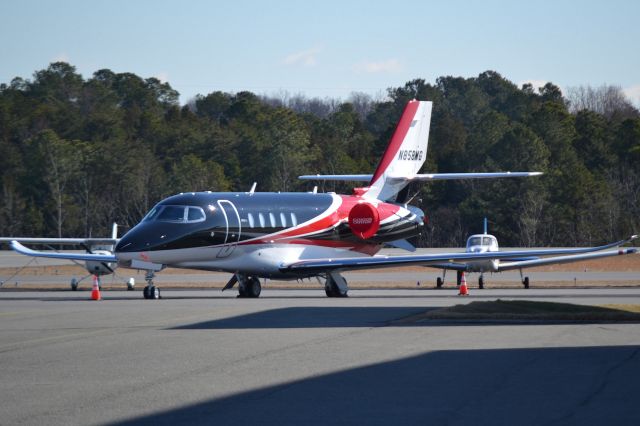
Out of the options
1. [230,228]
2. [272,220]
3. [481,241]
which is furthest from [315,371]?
[481,241]

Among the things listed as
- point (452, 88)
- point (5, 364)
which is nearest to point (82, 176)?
point (5, 364)

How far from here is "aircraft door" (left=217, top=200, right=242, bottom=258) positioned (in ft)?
103

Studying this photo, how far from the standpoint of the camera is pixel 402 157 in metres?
36.3

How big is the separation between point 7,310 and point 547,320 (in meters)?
13.1

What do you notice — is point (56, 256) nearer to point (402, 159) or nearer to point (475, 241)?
point (402, 159)

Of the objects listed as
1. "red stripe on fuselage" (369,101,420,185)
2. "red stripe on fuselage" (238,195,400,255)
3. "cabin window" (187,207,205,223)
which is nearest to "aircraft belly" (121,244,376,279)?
"red stripe on fuselage" (238,195,400,255)

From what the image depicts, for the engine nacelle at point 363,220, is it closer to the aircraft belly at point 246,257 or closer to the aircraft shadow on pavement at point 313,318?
the aircraft belly at point 246,257

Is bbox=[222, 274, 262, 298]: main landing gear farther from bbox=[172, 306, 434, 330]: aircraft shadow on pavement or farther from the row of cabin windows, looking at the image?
bbox=[172, 306, 434, 330]: aircraft shadow on pavement

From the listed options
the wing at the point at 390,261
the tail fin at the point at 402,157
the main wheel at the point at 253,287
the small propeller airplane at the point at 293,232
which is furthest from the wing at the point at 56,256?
the tail fin at the point at 402,157

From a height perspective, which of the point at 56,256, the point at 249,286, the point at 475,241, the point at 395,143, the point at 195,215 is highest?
the point at 395,143

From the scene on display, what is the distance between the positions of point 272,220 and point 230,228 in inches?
66.3

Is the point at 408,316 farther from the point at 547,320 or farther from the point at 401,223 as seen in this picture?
the point at 401,223

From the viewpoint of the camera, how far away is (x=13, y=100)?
11269cm

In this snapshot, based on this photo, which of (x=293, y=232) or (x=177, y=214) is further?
(x=293, y=232)
